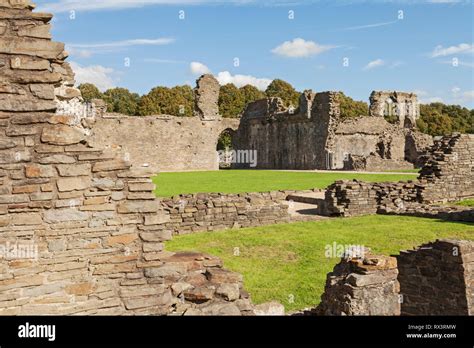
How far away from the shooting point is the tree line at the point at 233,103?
61969 millimetres

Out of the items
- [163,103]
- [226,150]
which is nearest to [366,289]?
[226,150]

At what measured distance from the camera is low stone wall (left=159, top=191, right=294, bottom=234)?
11781 mm

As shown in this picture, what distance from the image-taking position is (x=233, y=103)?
223 feet

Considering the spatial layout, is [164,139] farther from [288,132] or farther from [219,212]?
[219,212]

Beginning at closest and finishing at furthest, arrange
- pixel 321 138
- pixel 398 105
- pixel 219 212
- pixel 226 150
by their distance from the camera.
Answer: pixel 219 212 < pixel 321 138 < pixel 398 105 < pixel 226 150

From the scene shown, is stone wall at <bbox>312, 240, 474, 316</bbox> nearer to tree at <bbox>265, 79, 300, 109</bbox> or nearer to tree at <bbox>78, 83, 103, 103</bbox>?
tree at <bbox>78, 83, 103, 103</bbox>

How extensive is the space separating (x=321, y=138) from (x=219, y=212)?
2397 centimetres

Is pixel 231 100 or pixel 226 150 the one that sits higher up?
pixel 231 100

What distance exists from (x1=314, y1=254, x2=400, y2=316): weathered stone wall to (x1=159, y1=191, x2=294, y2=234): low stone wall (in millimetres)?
6582

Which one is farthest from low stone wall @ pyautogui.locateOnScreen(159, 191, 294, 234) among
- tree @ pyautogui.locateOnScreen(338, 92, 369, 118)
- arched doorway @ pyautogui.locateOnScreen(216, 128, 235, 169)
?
tree @ pyautogui.locateOnScreen(338, 92, 369, 118)

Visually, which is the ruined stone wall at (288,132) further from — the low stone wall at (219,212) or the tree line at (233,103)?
the low stone wall at (219,212)

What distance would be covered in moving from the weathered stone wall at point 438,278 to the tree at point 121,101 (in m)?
60.1
